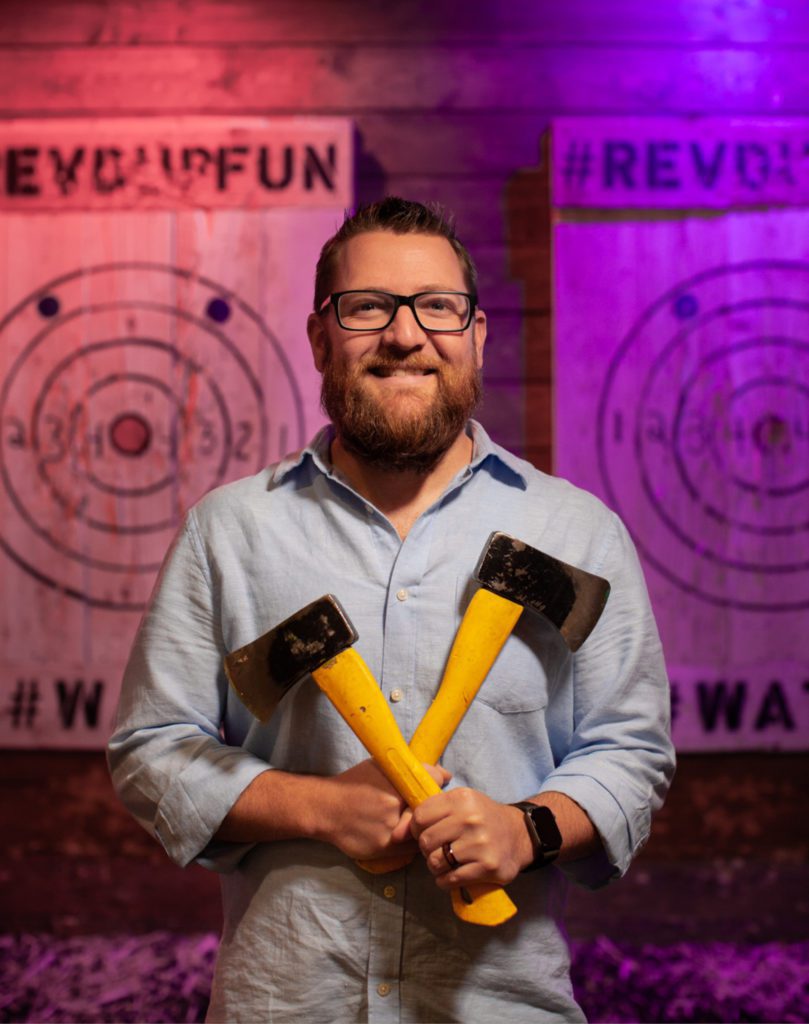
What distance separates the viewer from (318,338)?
1.43 m

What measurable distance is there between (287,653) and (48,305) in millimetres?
1728

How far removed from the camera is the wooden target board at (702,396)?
8.31 feet

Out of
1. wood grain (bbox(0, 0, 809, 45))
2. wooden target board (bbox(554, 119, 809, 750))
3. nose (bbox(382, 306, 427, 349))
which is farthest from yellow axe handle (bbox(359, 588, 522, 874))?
Result: wood grain (bbox(0, 0, 809, 45))

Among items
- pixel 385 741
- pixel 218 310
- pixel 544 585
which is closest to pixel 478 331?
pixel 544 585

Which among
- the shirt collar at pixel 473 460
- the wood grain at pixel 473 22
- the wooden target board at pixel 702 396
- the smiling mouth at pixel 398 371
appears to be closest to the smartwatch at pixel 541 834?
the shirt collar at pixel 473 460

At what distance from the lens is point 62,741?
2.57 m

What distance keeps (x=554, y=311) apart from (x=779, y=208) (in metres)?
0.64

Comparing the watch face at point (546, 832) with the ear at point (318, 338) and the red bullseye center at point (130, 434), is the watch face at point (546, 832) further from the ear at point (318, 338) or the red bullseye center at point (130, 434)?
the red bullseye center at point (130, 434)

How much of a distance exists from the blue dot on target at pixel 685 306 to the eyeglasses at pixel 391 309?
4.47 feet

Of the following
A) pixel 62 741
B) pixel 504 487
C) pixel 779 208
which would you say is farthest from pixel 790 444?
pixel 62 741

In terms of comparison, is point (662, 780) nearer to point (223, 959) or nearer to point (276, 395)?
point (223, 959)

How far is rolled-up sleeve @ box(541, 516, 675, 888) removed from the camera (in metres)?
1.25

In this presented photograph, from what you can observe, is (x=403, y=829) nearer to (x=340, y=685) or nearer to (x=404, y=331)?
(x=340, y=685)

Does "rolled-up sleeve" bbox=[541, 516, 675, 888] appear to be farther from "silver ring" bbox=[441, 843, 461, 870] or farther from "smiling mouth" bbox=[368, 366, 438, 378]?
"smiling mouth" bbox=[368, 366, 438, 378]
